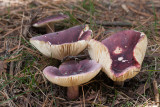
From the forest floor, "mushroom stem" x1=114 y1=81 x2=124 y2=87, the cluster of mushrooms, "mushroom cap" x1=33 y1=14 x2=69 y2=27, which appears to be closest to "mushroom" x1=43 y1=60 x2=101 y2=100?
the cluster of mushrooms

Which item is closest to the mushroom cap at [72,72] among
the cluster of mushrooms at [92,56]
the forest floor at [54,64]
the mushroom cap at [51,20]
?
the cluster of mushrooms at [92,56]

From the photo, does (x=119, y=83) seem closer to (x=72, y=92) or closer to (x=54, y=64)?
(x=72, y=92)

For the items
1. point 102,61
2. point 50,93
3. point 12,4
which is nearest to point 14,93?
point 50,93

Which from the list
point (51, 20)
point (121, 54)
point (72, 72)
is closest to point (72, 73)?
point (72, 72)

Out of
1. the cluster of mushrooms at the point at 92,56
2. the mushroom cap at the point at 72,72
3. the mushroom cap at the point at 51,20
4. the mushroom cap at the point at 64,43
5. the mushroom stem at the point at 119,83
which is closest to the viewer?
the mushroom cap at the point at 72,72

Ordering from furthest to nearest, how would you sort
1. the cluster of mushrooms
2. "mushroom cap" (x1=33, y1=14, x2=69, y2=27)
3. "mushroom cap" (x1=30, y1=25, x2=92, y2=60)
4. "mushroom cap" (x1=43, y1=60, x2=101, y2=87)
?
"mushroom cap" (x1=33, y1=14, x2=69, y2=27), "mushroom cap" (x1=30, y1=25, x2=92, y2=60), the cluster of mushrooms, "mushroom cap" (x1=43, y1=60, x2=101, y2=87)

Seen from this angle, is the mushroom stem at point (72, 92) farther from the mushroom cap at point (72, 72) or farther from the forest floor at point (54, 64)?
the mushroom cap at point (72, 72)

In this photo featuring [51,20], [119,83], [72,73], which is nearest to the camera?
[72,73]

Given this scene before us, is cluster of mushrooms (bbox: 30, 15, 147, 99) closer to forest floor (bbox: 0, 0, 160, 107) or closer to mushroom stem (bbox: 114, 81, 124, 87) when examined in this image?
mushroom stem (bbox: 114, 81, 124, 87)
